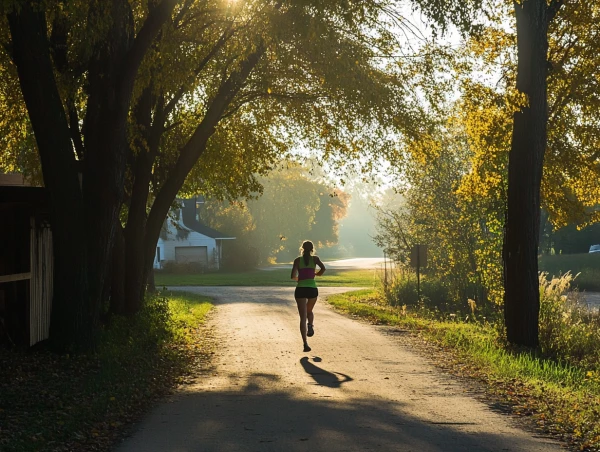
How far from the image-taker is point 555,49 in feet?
76.5

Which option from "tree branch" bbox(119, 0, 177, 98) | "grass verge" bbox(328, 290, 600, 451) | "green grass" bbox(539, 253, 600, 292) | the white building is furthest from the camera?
the white building

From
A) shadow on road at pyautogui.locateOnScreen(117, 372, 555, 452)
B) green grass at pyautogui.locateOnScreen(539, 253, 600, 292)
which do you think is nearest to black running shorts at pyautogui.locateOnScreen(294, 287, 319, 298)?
shadow on road at pyautogui.locateOnScreen(117, 372, 555, 452)

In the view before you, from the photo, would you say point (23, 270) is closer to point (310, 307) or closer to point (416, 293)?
point (310, 307)

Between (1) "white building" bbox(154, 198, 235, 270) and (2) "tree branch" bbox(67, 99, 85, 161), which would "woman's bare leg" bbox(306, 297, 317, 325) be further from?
(1) "white building" bbox(154, 198, 235, 270)

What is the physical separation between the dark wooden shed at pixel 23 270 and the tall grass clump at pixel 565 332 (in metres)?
9.34

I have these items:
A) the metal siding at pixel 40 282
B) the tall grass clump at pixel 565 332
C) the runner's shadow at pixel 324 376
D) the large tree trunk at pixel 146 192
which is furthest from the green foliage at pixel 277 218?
the runner's shadow at pixel 324 376

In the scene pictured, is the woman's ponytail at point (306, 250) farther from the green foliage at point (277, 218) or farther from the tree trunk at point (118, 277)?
the green foliage at point (277, 218)

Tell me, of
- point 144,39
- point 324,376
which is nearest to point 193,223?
point 144,39

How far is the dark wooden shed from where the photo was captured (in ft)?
49.0

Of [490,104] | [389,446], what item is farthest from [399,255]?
[389,446]

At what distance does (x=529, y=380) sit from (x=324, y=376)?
9.68 ft

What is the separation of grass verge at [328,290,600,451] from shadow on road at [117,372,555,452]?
0.98 metres

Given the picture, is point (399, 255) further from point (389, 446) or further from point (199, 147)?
point (389, 446)

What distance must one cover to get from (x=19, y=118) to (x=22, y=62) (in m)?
6.24
